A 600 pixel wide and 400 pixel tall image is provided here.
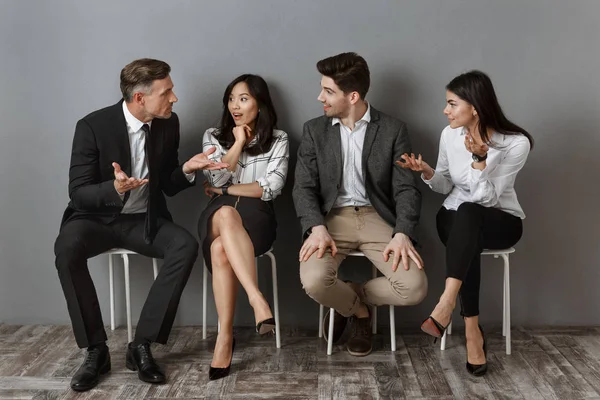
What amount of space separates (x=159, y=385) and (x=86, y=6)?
1.89m

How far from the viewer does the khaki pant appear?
3200 millimetres

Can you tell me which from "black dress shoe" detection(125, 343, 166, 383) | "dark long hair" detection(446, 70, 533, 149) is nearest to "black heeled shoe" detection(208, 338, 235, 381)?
"black dress shoe" detection(125, 343, 166, 383)

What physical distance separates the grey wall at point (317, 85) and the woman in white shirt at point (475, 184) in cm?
40

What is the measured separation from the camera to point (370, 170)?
342 centimetres

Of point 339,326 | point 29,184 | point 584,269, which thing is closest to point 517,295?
point 584,269

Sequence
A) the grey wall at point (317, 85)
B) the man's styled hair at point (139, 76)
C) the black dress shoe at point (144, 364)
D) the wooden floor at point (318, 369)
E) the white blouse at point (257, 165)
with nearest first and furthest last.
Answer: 1. the wooden floor at point (318, 369)
2. the black dress shoe at point (144, 364)
3. the man's styled hair at point (139, 76)
4. the white blouse at point (257, 165)
5. the grey wall at point (317, 85)

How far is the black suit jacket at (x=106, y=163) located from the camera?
3180 millimetres

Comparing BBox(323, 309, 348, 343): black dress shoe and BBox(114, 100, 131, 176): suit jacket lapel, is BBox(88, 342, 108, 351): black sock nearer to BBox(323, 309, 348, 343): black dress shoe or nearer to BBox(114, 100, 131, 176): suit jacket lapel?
BBox(114, 100, 131, 176): suit jacket lapel

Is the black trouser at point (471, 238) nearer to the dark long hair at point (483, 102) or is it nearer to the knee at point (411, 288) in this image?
the knee at point (411, 288)

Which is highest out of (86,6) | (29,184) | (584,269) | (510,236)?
(86,6)

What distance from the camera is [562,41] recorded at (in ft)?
11.7

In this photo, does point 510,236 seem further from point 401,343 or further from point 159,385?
point 159,385

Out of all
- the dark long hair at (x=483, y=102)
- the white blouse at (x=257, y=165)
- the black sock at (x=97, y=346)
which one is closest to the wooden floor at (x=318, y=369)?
the black sock at (x=97, y=346)

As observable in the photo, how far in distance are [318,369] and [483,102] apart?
1.37 metres
